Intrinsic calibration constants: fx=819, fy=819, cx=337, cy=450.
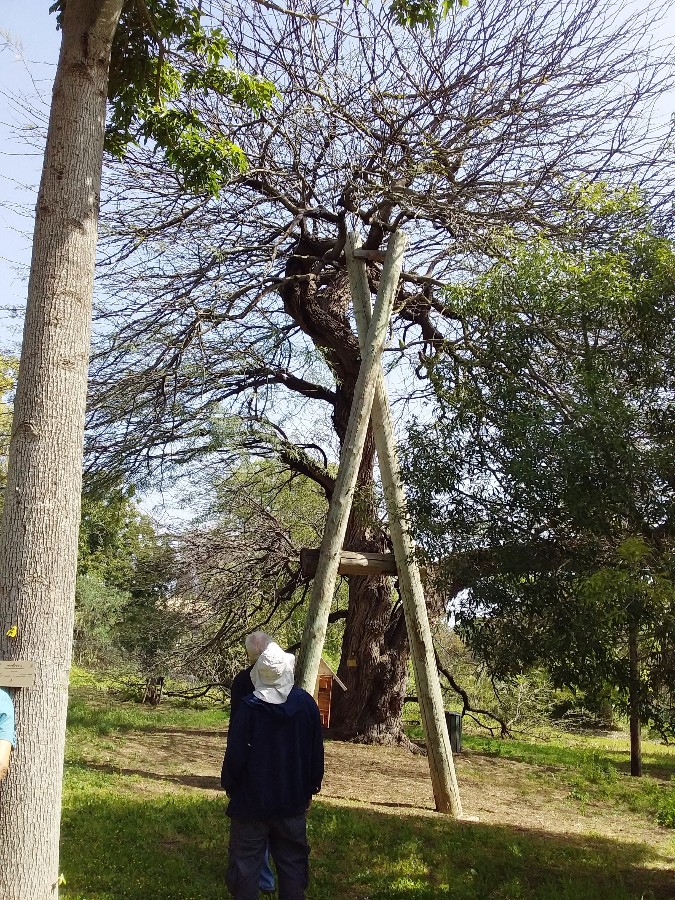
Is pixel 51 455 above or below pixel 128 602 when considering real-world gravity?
above

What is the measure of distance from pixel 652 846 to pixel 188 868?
14.6 feet

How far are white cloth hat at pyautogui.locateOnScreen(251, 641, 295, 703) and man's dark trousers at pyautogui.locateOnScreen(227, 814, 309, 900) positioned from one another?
2.20ft

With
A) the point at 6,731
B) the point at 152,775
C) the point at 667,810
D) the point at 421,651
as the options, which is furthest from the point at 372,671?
the point at 6,731

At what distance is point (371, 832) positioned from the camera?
6895 millimetres

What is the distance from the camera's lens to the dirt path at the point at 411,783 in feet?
27.2

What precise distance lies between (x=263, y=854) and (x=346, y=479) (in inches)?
151

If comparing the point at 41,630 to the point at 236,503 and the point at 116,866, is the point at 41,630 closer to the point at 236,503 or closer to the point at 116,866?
the point at 116,866

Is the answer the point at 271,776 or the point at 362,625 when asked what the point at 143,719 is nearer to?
the point at 362,625

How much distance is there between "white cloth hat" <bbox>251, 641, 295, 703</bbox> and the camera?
4578mm

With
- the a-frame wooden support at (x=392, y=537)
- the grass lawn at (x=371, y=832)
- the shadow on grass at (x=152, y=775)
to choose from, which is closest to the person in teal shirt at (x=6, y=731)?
the grass lawn at (x=371, y=832)

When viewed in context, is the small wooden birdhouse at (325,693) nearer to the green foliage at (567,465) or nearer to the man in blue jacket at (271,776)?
the green foliage at (567,465)

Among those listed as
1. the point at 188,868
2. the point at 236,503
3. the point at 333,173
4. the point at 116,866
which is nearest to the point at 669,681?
the point at 188,868

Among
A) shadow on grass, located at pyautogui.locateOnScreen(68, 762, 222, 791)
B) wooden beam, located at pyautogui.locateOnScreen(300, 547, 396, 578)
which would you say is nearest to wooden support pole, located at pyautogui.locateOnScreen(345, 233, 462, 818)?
wooden beam, located at pyautogui.locateOnScreen(300, 547, 396, 578)

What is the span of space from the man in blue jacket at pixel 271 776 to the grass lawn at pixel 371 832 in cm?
91
